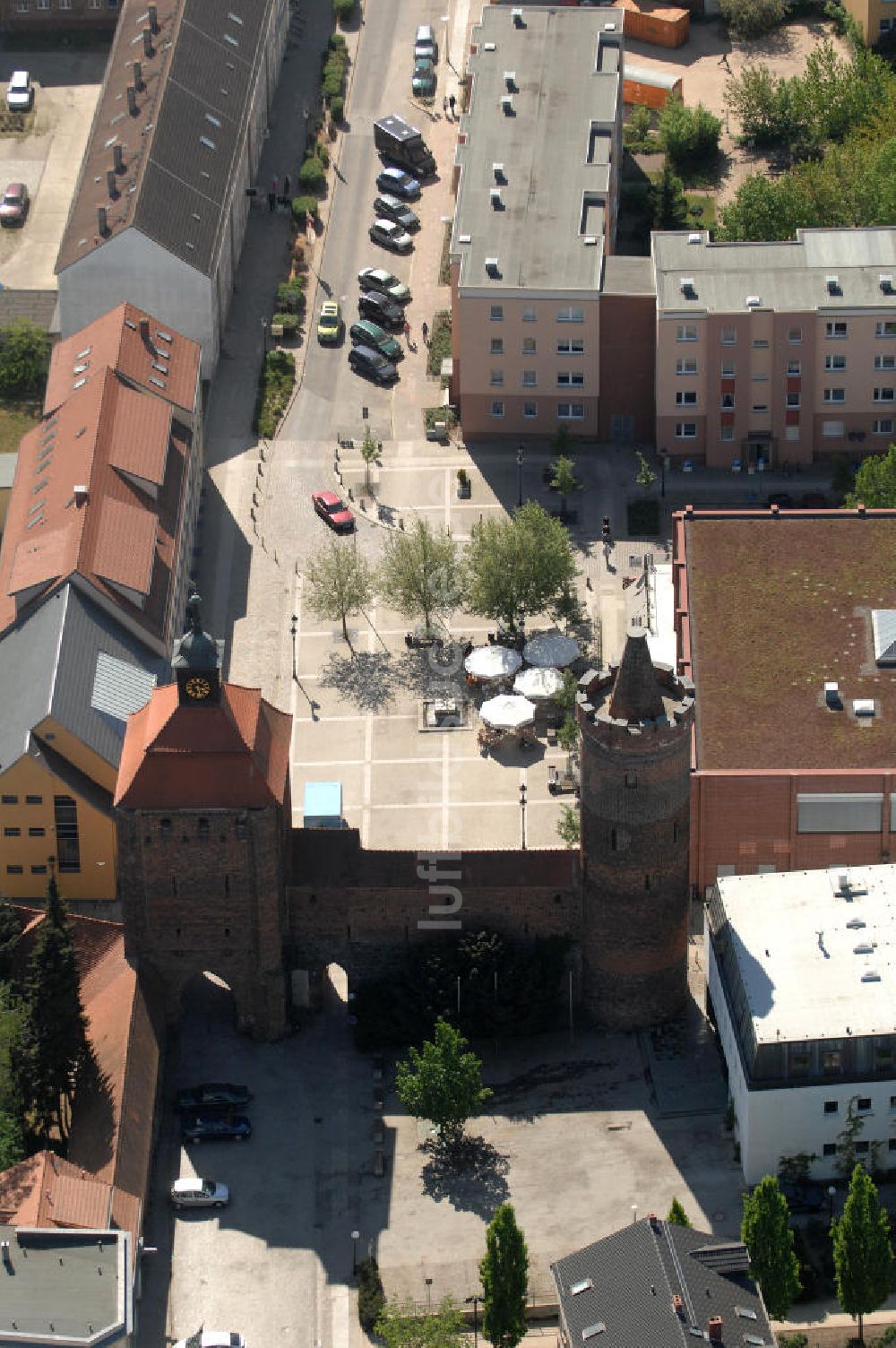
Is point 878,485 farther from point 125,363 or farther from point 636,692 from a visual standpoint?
point 125,363

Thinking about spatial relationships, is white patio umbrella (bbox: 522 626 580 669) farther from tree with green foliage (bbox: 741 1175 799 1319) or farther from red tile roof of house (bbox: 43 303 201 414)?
tree with green foliage (bbox: 741 1175 799 1319)

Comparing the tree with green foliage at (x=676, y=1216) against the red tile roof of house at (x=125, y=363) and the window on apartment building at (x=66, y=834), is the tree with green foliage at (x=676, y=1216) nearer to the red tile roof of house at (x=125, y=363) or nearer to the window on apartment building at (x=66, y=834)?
the window on apartment building at (x=66, y=834)

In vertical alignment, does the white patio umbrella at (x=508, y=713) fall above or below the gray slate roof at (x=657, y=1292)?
above

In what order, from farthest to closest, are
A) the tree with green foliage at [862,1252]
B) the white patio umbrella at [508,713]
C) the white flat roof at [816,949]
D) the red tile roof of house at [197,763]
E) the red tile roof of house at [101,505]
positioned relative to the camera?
the white patio umbrella at [508,713], the red tile roof of house at [101,505], the red tile roof of house at [197,763], the white flat roof at [816,949], the tree with green foliage at [862,1252]

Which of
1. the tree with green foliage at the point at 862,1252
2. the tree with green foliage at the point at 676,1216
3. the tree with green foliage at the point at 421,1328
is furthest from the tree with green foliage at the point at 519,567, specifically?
the tree with green foliage at the point at 862,1252

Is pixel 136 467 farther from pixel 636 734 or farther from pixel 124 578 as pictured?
pixel 636 734

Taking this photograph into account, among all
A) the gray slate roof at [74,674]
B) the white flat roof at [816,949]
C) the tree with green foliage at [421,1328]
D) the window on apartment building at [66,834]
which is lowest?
the tree with green foliage at [421,1328]
